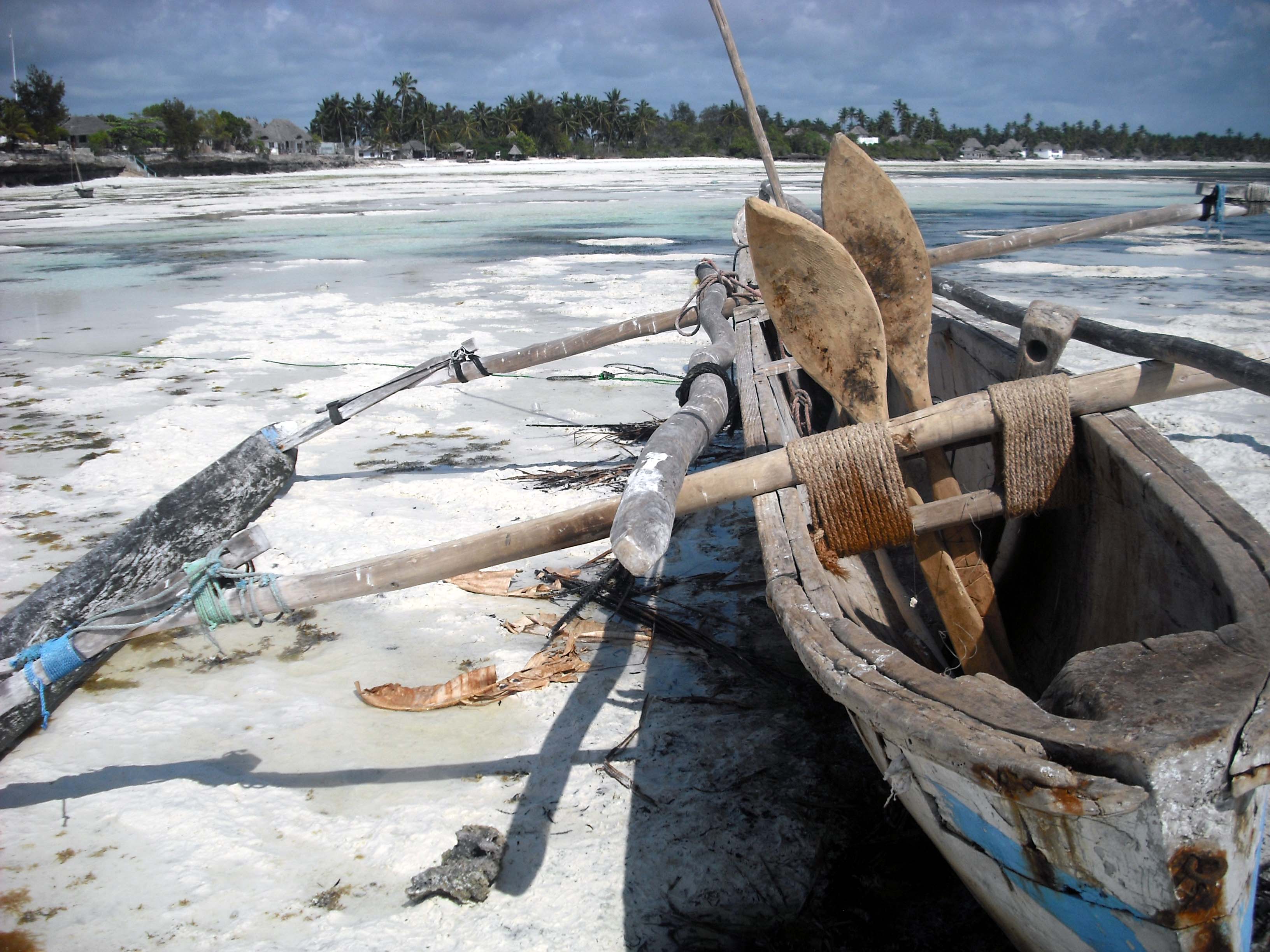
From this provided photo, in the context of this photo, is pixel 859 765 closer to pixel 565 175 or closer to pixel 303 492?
pixel 303 492

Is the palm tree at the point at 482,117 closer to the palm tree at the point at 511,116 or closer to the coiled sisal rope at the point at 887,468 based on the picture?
the palm tree at the point at 511,116

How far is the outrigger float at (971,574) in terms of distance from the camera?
3.75ft

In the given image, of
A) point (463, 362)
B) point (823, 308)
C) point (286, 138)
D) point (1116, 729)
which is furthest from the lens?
point (286, 138)

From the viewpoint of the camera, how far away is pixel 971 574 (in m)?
2.49

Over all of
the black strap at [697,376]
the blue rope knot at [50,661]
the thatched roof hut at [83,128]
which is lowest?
the blue rope knot at [50,661]

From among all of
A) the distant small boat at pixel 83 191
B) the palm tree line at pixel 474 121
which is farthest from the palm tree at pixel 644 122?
the distant small boat at pixel 83 191

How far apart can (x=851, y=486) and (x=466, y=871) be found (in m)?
1.36

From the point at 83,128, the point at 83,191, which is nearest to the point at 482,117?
the point at 83,128

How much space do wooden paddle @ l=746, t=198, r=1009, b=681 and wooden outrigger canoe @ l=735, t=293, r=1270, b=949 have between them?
0.91 ft

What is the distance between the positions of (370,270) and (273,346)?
4.22 metres

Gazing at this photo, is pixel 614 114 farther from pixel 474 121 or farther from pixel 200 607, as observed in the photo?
pixel 200 607

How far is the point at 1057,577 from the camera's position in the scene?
2561 mm

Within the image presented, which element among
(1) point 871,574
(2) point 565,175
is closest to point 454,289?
(1) point 871,574

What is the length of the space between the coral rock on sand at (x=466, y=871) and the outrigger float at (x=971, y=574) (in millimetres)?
681
